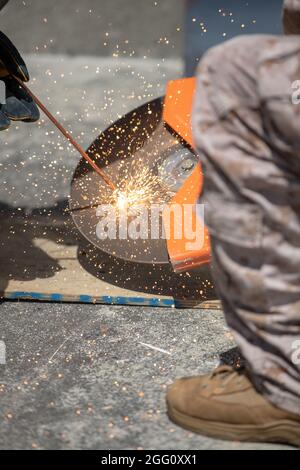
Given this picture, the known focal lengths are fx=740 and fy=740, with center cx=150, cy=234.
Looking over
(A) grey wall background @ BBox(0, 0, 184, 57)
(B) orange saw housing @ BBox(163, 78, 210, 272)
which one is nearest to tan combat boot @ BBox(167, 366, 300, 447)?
(B) orange saw housing @ BBox(163, 78, 210, 272)

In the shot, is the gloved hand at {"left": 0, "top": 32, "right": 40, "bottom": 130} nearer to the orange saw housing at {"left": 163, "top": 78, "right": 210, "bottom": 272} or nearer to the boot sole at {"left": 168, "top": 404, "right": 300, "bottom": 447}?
the orange saw housing at {"left": 163, "top": 78, "right": 210, "bottom": 272}

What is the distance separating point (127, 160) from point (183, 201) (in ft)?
1.45

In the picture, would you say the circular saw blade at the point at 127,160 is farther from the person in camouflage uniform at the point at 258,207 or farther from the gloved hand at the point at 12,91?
the person in camouflage uniform at the point at 258,207

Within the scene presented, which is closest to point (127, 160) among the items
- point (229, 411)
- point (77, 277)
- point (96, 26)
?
point (77, 277)

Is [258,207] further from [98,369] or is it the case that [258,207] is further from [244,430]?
[98,369]

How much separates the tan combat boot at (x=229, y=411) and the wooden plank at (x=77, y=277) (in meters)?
0.64

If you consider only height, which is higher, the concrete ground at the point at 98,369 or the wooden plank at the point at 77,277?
the concrete ground at the point at 98,369

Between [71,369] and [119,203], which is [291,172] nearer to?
[71,369]

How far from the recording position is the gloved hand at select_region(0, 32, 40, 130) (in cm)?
215

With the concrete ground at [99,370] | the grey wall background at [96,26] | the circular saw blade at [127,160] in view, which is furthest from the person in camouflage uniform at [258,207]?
the grey wall background at [96,26]

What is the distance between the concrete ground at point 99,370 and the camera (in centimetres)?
141

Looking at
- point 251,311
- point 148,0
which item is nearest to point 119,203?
point 251,311

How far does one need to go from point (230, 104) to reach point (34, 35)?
4.10m

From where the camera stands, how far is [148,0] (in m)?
5.25
